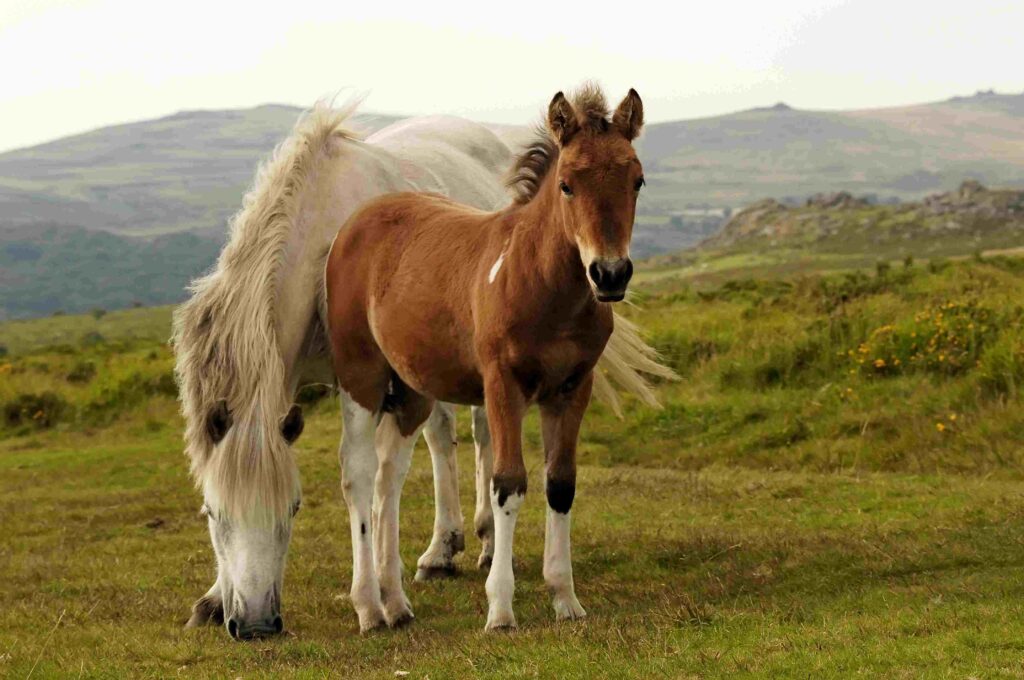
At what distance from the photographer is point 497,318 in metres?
6.39

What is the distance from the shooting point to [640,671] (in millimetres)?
5246

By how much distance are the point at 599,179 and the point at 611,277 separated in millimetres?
547

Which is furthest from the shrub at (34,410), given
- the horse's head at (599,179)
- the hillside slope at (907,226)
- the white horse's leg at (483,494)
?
the hillside slope at (907,226)

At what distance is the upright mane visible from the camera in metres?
6.80

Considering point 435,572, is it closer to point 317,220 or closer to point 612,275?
point 317,220

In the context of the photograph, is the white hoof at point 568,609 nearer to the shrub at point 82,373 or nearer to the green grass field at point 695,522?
the green grass field at point 695,522

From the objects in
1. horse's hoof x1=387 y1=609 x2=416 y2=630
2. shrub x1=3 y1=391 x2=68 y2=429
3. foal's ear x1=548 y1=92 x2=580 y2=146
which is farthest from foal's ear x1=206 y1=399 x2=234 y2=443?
shrub x1=3 y1=391 x2=68 y2=429

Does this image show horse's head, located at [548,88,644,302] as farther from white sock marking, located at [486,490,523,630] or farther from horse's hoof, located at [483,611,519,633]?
horse's hoof, located at [483,611,519,633]

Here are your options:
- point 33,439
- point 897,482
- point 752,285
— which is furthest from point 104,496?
point 752,285

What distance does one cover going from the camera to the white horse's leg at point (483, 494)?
360 inches

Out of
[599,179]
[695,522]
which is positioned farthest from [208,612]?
[695,522]

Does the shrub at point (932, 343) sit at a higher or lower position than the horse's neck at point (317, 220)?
lower

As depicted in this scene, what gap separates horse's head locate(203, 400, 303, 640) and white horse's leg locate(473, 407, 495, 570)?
246cm

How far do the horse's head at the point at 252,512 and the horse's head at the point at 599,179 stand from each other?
79.6 inches
